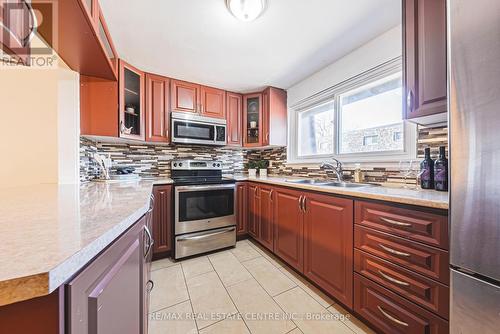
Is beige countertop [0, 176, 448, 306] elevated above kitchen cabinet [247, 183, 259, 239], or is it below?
above

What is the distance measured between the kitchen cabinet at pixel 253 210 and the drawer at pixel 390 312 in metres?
1.33

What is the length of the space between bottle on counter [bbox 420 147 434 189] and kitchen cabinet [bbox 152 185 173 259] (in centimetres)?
221

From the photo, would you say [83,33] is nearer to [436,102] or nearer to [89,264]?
[89,264]

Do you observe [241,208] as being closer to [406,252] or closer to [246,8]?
[406,252]

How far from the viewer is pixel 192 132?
99.6 inches

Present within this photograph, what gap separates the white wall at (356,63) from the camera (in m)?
1.59

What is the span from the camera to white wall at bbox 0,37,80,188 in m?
1.28

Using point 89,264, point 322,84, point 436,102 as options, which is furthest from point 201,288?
point 322,84

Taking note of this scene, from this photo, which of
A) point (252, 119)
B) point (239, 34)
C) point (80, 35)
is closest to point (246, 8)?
point (239, 34)

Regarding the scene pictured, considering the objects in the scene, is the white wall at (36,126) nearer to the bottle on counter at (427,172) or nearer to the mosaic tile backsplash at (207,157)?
the mosaic tile backsplash at (207,157)

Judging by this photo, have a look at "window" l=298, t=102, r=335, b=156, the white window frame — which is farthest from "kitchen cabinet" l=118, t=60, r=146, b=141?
"window" l=298, t=102, r=335, b=156

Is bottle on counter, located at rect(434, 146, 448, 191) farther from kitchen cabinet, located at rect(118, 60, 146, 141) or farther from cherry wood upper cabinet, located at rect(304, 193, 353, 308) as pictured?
kitchen cabinet, located at rect(118, 60, 146, 141)

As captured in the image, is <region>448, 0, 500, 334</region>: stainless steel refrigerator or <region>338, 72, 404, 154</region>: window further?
<region>338, 72, 404, 154</region>: window

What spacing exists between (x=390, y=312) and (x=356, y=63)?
1.97 meters
